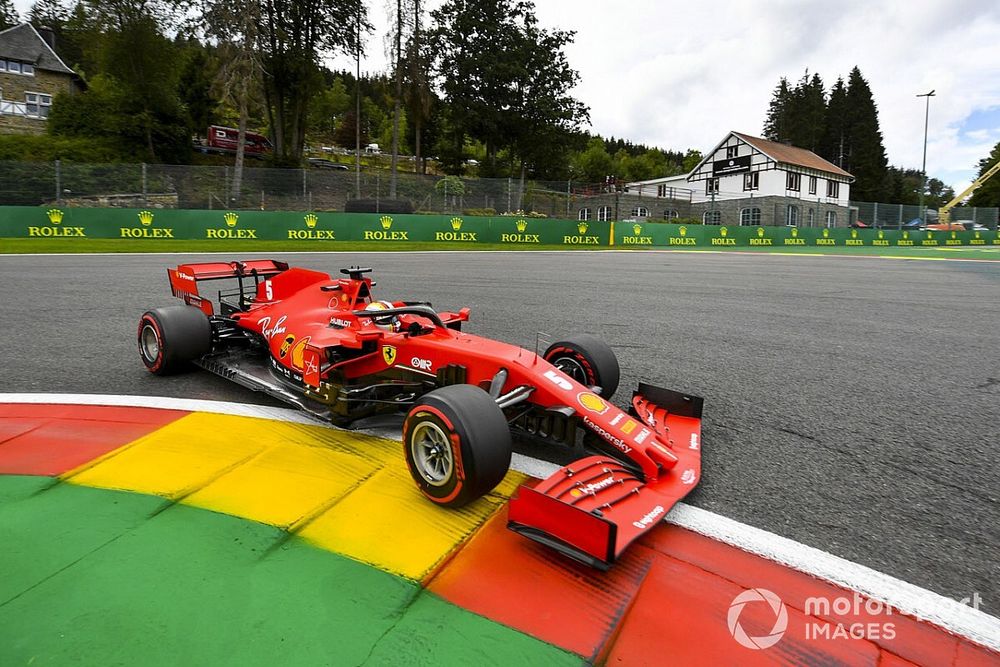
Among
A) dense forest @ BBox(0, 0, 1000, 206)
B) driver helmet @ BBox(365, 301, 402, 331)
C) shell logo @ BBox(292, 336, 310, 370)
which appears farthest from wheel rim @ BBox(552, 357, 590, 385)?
dense forest @ BBox(0, 0, 1000, 206)

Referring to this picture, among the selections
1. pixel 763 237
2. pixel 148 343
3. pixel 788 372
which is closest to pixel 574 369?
pixel 788 372

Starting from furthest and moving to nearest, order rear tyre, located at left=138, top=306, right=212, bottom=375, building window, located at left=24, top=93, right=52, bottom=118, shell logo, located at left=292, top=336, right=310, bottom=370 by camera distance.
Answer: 1. building window, located at left=24, top=93, right=52, bottom=118
2. rear tyre, located at left=138, top=306, right=212, bottom=375
3. shell logo, located at left=292, top=336, right=310, bottom=370

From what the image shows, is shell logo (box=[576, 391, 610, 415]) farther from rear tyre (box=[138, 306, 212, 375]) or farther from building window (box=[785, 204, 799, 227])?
building window (box=[785, 204, 799, 227])

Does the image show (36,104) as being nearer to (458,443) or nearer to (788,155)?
(458,443)

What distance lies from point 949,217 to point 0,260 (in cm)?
4978

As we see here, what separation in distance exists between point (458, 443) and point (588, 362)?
1529 mm

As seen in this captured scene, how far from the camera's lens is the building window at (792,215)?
45875 mm

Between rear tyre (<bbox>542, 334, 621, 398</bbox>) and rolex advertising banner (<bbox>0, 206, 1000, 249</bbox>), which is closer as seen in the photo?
rear tyre (<bbox>542, 334, 621, 398</bbox>)

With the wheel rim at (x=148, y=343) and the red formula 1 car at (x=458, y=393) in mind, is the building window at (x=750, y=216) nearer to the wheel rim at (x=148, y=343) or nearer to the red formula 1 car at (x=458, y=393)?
the red formula 1 car at (x=458, y=393)

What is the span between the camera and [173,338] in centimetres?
466

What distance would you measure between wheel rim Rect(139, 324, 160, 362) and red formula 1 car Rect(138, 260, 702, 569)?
0.05 ft

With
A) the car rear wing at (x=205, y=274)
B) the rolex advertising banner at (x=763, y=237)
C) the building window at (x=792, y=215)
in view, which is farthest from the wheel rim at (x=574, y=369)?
the building window at (x=792, y=215)

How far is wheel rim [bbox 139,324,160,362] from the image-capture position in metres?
4.88

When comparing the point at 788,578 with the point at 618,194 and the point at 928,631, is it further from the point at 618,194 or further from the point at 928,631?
the point at 618,194
